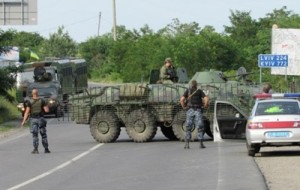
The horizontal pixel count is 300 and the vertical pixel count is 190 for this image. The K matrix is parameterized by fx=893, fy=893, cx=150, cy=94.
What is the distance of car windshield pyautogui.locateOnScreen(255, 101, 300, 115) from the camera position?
2116 centimetres

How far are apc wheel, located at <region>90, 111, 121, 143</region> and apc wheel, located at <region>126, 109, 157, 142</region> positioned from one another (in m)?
0.47

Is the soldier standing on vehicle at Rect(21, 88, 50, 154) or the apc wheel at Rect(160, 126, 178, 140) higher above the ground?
the soldier standing on vehicle at Rect(21, 88, 50, 154)

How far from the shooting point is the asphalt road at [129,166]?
52.1 feet

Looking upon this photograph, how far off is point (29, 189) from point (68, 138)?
600 inches

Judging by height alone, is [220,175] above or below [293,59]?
below

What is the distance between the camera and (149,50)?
7012 centimetres

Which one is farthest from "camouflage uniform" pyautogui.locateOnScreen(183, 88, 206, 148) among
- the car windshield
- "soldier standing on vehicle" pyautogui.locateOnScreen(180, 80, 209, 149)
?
the car windshield

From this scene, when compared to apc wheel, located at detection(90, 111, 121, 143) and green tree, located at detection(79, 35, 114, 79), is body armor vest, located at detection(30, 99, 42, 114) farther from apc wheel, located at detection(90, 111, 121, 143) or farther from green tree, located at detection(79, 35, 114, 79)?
green tree, located at detection(79, 35, 114, 79)

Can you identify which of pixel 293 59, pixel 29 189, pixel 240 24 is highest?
pixel 240 24

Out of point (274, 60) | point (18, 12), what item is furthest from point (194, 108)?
point (18, 12)

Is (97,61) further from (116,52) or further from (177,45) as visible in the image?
(177,45)

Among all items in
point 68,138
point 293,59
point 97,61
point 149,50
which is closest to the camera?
point 68,138

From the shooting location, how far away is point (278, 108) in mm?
21281

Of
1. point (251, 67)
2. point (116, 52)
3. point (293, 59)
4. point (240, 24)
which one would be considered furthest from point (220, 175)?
point (240, 24)
